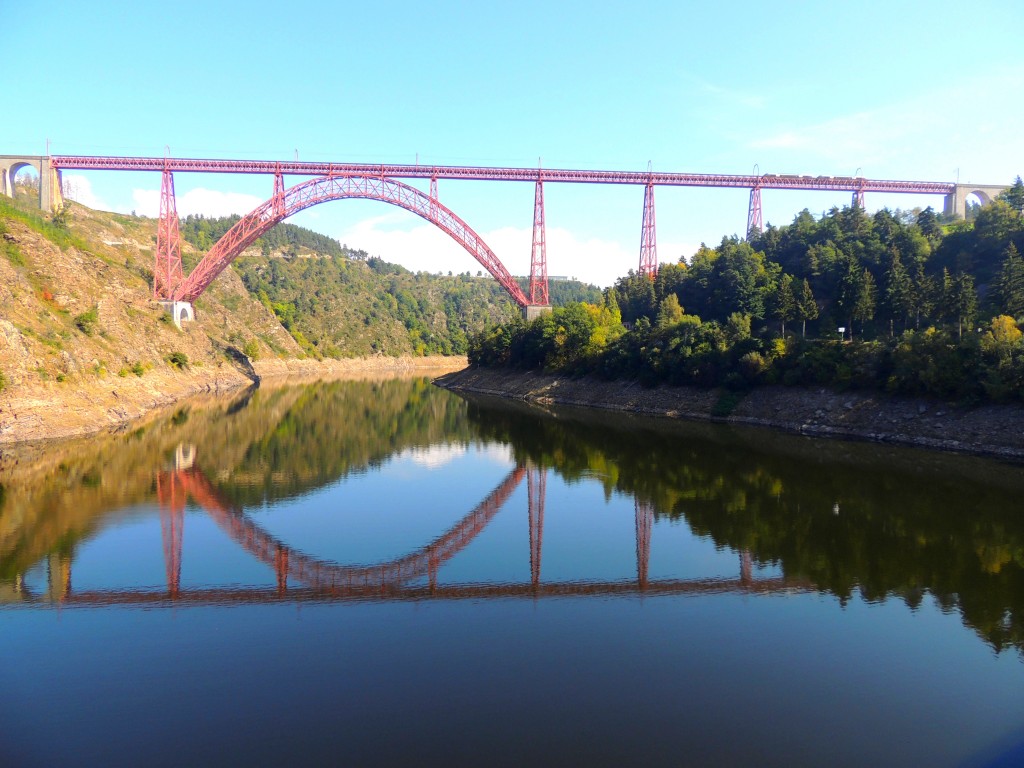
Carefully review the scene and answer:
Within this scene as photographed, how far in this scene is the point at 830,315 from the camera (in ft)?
134

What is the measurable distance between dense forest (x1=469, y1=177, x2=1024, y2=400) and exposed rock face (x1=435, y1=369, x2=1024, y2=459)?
717 mm

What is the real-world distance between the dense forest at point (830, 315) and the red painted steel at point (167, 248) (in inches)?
1099

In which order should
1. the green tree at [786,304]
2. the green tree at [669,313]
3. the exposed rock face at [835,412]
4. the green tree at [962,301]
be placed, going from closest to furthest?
the exposed rock face at [835,412], the green tree at [962,301], the green tree at [786,304], the green tree at [669,313]

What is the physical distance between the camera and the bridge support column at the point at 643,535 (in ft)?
44.9

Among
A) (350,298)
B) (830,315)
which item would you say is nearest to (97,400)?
(830,315)

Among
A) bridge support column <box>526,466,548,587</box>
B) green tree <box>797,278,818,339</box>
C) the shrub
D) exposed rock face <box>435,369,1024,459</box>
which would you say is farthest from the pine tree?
the shrub

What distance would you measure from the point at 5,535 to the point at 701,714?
15.4 metres

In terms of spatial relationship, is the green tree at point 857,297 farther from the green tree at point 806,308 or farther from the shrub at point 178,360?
the shrub at point 178,360

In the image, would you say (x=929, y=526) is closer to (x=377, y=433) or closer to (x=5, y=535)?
(x=5, y=535)

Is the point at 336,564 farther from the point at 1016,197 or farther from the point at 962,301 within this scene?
the point at 1016,197

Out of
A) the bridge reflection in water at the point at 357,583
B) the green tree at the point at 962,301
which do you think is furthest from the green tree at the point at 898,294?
the bridge reflection in water at the point at 357,583

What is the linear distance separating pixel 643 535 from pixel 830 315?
3017cm

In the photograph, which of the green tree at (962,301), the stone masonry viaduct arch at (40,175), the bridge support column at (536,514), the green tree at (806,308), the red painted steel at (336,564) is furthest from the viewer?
the stone masonry viaduct arch at (40,175)

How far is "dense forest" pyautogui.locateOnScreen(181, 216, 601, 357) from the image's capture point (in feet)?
343
